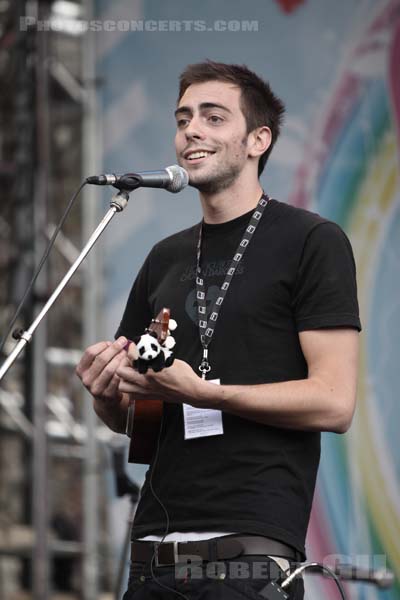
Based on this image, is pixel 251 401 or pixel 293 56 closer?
pixel 251 401

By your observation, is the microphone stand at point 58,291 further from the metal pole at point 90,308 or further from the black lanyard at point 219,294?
the metal pole at point 90,308

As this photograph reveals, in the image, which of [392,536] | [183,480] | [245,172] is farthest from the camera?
[392,536]

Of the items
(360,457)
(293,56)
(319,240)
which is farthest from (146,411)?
(293,56)

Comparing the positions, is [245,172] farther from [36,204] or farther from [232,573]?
[36,204]

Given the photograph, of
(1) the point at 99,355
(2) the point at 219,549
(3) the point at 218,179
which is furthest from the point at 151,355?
(3) the point at 218,179

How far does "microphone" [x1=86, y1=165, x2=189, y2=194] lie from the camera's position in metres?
2.51

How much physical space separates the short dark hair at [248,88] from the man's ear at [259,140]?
0.01 meters

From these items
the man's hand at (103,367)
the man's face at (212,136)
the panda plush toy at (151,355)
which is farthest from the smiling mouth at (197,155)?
the panda plush toy at (151,355)

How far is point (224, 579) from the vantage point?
7.79 feet

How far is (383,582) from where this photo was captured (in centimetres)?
250

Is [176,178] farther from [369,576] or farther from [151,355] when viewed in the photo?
[369,576]

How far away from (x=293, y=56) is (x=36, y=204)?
147cm

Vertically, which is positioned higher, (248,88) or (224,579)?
(248,88)

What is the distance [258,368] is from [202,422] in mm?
182
